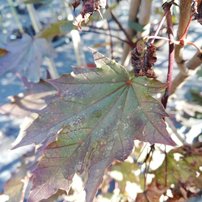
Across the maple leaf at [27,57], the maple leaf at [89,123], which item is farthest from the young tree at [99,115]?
the maple leaf at [27,57]

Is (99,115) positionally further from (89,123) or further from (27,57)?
(27,57)

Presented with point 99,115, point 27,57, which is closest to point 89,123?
point 99,115

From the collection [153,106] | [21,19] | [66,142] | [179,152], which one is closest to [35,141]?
[66,142]

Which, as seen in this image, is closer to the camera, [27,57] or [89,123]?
[89,123]

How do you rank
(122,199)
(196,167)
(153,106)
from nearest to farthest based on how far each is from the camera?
1. (153,106)
2. (196,167)
3. (122,199)

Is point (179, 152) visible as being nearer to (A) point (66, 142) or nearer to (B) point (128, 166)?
(B) point (128, 166)

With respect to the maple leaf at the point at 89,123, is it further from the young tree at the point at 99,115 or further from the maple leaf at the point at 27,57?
the maple leaf at the point at 27,57

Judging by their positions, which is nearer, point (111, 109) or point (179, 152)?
point (111, 109)
